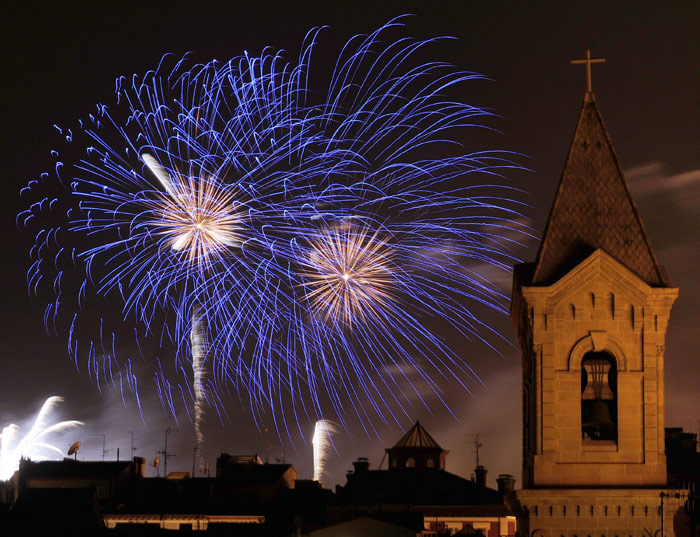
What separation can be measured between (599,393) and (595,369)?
0.72 metres

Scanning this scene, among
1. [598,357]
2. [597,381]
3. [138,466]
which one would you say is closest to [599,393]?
[597,381]

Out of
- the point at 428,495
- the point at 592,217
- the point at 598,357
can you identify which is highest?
the point at 592,217

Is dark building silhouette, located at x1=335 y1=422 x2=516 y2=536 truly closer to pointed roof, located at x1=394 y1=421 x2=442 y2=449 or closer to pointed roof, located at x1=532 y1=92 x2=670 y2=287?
pointed roof, located at x1=394 y1=421 x2=442 y2=449

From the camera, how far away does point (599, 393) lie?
A: 1767 inches

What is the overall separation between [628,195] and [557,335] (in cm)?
483

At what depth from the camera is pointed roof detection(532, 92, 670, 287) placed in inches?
1762

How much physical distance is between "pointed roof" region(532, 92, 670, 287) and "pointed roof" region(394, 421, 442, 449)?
71356mm

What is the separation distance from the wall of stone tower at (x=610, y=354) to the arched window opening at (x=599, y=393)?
1.23 feet

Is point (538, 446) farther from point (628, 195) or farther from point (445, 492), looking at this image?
point (445, 492)

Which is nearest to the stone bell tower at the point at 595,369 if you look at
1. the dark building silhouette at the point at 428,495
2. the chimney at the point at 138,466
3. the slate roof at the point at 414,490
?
the dark building silhouette at the point at 428,495

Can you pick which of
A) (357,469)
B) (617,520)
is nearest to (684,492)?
(617,520)

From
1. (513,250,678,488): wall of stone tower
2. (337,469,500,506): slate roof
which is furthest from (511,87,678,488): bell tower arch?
(337,469,500,506): slate roof

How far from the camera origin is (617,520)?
43.7 meters

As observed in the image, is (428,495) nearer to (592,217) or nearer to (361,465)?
(361,465)
